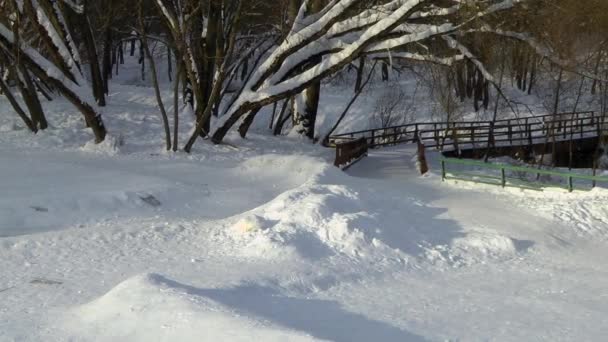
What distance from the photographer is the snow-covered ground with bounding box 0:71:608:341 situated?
7145 millimetres

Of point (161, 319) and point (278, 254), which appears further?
point (278, 254)

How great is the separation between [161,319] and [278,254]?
368 centimetres

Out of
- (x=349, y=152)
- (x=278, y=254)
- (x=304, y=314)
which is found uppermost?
(x=349, y=152)

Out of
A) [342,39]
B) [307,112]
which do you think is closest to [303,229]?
[342,39]

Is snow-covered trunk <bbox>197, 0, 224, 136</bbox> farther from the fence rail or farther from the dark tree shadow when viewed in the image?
the dark tree shadow

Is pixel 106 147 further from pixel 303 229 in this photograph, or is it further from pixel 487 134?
pixel 487 134

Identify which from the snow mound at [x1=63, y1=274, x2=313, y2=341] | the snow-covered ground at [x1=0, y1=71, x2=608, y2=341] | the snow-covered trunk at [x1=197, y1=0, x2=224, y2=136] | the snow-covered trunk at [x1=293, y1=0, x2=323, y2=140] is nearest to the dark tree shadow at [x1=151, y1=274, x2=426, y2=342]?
the snow-covered ground at [x1=0, y1=71, x2=608, y2=341]

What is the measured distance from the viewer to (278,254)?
10.0 m

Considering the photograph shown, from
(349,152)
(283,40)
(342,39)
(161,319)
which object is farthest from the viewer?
(349,152)

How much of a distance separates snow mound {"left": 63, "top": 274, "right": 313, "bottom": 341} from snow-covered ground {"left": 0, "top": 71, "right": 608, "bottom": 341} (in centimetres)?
2

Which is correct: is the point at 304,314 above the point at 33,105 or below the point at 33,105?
below

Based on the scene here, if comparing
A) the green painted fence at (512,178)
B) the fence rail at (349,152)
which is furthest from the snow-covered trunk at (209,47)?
the green painted fence at (512,178)

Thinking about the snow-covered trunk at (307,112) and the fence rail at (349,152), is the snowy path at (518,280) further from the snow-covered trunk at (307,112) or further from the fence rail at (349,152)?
the snow-covered trunk at (307,112)

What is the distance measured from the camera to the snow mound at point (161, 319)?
605cm
